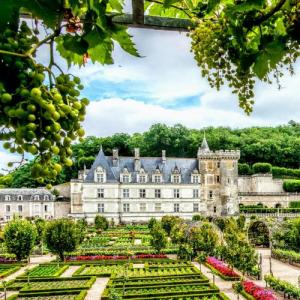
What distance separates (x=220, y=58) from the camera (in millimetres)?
1959

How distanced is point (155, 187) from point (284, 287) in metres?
36.4

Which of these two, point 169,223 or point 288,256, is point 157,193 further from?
point 288,256

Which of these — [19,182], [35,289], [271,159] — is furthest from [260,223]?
[19,182]

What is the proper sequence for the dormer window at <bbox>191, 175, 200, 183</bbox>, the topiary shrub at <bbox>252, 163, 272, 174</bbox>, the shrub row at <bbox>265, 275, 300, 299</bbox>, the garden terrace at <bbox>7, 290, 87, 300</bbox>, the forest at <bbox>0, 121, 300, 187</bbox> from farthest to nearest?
the forest at <bbox>0, 121, 300, 187</bbox>, the topiary shrub at <bbox>252, 163, 272, 174</bbox>, the dormer window at <bbox>191, 175, 200, 183</bbox>, the garden terrace at <bbox>7, 290, 87, 300</bbox>, the shrub row at <bbox>265, 275, 300, 299</bbox>

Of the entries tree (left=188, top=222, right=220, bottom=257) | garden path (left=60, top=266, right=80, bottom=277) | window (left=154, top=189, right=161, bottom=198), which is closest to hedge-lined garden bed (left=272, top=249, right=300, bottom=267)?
A: tree (left=188, top=222, right=220, bottom=257)

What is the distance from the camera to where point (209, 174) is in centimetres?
5612

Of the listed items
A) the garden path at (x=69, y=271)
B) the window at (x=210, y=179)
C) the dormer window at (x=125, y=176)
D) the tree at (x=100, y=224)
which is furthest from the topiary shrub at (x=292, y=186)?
the garden path at (x=69, y=271)

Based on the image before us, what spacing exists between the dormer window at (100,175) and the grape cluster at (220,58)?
172ft

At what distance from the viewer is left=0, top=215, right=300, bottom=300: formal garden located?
1959 cm

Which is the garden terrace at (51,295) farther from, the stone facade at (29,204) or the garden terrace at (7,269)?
the stone facade at (29,204)

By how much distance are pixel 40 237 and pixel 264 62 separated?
1385 inches

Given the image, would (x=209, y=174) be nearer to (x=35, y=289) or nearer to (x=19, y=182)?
(x=19, y=182)

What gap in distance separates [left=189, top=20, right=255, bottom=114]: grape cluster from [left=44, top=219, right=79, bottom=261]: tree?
26492 mm

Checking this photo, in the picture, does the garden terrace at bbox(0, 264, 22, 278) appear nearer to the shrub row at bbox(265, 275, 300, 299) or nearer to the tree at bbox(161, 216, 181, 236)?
the shrub row at bbox(265, 275, 300, 299)
